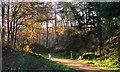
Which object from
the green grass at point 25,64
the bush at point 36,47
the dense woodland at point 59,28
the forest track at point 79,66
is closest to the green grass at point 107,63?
the dense woodland at point 59,28

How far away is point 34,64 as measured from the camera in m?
7.96

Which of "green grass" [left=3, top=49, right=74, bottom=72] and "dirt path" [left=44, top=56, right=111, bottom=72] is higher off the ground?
"green grass" [left=3, top=49, right=74, bottom=72]

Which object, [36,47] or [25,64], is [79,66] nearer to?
[36,47]

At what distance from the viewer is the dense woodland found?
9.73 meters

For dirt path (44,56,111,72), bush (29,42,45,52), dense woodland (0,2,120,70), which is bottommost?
dirt path (44,56,111,72)

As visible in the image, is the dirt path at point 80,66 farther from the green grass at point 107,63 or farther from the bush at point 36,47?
the bush at point 36,47

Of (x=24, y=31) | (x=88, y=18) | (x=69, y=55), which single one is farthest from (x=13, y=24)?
(x=88, y=18)

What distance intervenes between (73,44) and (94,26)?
4.51ft

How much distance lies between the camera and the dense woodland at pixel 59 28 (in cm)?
973

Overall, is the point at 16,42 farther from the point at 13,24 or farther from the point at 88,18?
the point at 88,18

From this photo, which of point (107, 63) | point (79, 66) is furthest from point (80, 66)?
point (107, 63)

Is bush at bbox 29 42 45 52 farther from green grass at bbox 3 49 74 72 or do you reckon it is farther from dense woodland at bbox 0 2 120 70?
green grass at bbox 3 49 74 72

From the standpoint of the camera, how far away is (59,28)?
39.0 feet

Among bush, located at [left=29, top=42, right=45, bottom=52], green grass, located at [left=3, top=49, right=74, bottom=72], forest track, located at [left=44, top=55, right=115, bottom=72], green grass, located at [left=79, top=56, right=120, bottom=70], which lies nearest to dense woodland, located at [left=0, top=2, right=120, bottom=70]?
bush, located at [left=29, top=42, right=45, bottom=52]
